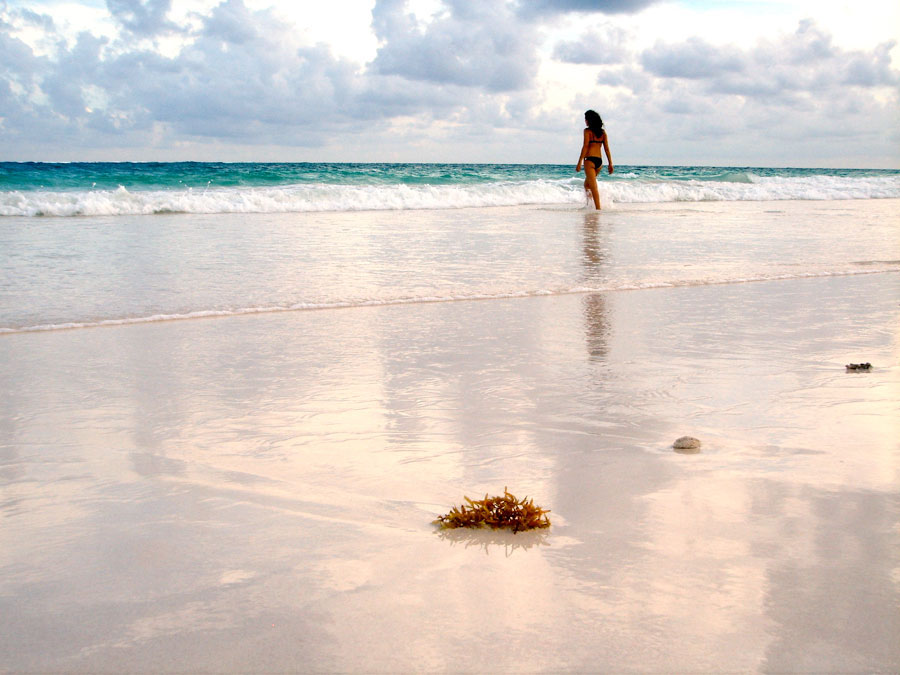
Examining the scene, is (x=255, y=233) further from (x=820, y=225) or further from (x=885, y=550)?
(x=885, y=550)

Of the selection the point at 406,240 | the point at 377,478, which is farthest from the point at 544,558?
the point at 406,240

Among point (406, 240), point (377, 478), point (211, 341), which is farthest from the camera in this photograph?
point (406, 240)

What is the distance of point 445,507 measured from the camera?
2.50 metres

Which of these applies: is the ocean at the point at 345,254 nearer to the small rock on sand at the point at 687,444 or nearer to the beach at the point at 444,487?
the beach at the point at 444,487

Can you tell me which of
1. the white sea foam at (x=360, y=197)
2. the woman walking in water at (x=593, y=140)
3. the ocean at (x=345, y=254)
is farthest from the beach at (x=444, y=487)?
the white sea foam at (x=360, y=197)

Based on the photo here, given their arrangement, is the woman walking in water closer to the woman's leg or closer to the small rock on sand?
the woman's leg

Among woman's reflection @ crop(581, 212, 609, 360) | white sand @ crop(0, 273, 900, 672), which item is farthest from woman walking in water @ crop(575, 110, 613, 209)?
white sand @ crop(0, 273, 900, 672)

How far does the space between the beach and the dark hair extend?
32.3 ft

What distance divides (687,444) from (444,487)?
0.93 m

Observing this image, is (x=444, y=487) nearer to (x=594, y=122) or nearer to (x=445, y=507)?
(x=445, y=507)

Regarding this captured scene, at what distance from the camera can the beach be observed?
1.77 metres

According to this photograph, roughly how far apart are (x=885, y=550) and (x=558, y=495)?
2.97 feet

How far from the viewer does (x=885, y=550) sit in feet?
7.00

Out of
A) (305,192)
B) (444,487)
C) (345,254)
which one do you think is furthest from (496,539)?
(305,192)
